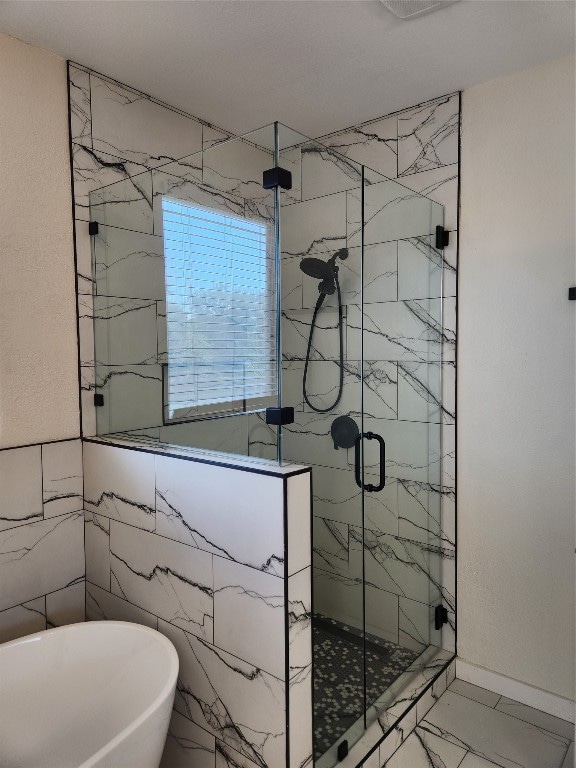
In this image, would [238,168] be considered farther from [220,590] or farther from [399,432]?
[220,590]

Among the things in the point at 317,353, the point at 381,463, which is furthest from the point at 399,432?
the point at 317,353

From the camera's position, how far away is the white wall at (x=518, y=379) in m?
2.04

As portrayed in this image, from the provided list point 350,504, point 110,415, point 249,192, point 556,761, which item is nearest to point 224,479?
point 350,504

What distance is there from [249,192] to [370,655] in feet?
5.89

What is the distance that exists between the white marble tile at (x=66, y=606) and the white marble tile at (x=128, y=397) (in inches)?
26.3

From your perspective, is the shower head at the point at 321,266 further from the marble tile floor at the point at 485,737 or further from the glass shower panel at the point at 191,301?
the marble tile floor at the point at 485,737

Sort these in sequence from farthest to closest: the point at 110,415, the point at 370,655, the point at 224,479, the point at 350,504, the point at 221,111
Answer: the point at 221,111, the point at 110,415, the point at 370,655, the point at 350,504, the point at 224,479

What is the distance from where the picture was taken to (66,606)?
209cm

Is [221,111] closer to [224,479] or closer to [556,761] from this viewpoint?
[224,479]

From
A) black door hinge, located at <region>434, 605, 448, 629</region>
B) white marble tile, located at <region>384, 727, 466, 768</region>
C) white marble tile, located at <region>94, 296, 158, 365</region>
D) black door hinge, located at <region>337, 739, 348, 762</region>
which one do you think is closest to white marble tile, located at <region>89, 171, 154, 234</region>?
white marble tile, located at <region>94, 296, 158, 365</region>

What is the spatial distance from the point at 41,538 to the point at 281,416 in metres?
1.18

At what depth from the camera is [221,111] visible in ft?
8.05

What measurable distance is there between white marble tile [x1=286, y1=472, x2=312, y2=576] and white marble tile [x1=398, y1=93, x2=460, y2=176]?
171cm

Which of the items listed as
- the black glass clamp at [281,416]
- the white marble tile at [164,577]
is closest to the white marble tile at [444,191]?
the black glass clamp at [281,416]
